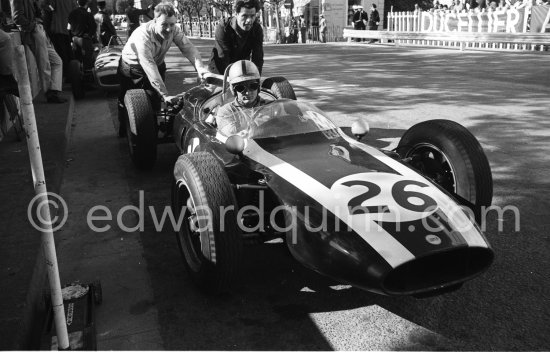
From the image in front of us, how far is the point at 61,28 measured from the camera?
10.2m

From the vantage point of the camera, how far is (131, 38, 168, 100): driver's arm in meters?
5.73


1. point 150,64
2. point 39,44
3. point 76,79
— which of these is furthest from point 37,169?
point 76,79

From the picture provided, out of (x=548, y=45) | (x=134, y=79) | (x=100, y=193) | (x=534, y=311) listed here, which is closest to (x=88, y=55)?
(x=134, y=79)

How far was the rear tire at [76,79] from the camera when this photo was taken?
→ 9.55 m

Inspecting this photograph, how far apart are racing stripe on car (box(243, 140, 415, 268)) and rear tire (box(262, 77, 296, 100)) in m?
2.36

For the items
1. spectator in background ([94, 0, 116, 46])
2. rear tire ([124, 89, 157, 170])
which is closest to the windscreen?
rear tire ([124, 89, 157, 170])

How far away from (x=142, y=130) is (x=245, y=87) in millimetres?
1600

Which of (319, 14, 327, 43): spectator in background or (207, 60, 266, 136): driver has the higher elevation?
(319, 14, 327, 43): spectator in background

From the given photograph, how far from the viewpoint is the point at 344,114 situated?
7.89m

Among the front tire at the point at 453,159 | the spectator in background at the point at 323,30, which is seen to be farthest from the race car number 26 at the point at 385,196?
the spectator in background at the point at 323,30

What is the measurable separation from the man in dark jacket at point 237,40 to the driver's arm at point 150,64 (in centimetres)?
92

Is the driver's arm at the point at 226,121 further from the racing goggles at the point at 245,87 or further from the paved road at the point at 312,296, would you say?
the paved road at the point at 312,296

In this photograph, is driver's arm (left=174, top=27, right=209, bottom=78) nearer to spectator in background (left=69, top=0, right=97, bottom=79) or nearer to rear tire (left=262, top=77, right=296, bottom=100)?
rear tire (left=262, top=77, right=296, bottom=100)

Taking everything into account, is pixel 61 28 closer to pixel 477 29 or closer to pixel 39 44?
pixel 39 44
